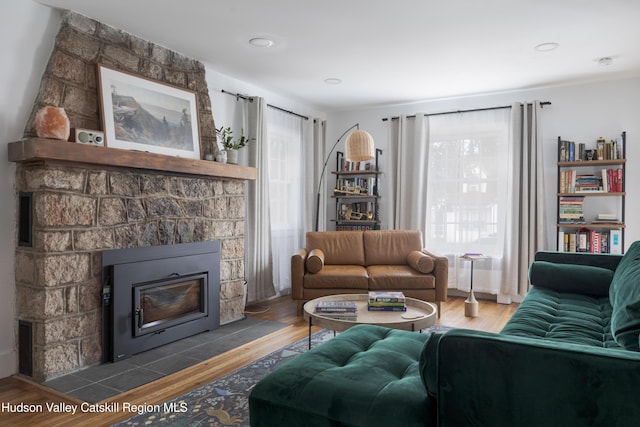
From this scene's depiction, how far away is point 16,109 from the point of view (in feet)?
9.36

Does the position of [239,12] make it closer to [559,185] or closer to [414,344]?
[414,344]

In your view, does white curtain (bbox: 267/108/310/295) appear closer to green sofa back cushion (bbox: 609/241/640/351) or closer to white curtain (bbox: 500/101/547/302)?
white curtain (bbox: 500/101/547/302)

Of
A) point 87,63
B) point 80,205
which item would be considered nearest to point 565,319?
point 80,205

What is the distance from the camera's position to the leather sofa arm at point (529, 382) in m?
1.13

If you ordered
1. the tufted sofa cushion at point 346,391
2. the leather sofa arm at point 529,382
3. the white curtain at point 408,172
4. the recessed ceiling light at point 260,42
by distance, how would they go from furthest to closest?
the white curtain at point 408,172
the recessed ceiling light at point 260,42
the tufted sofa cushion at point 346,391
the leather sofa arm at point 529,382

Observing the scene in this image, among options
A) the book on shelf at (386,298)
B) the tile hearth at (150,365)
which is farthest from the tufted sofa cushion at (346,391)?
the tile hearth at (150,365)

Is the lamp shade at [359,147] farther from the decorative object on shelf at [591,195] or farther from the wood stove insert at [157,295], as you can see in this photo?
the decorative object on shelf at [591,195]

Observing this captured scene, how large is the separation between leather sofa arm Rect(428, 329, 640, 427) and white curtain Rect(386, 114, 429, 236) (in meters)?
4.44

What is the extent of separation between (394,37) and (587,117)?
8.75 feet

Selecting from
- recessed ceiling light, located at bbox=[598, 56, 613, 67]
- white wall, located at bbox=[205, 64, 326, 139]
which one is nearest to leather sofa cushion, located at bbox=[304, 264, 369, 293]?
white wall, located at bbox=[205, 64, 326, 139]

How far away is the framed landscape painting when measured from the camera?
3270 mm

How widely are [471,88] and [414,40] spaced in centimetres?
179

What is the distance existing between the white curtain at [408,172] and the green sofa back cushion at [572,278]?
235 cm

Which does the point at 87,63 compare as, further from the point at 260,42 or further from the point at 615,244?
the point at 615,244
